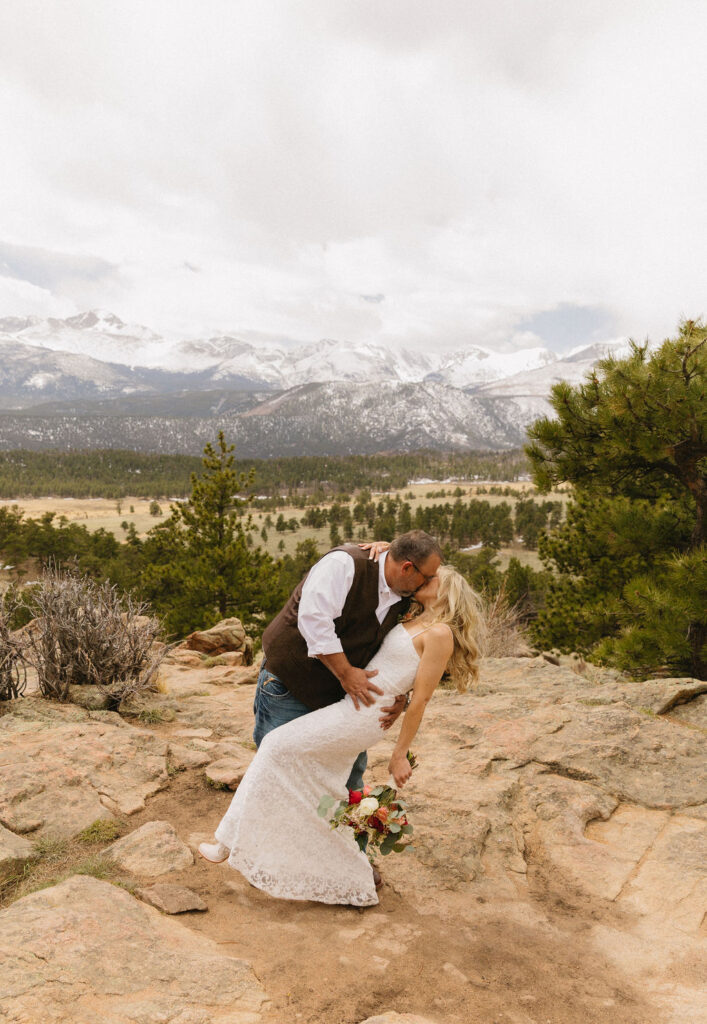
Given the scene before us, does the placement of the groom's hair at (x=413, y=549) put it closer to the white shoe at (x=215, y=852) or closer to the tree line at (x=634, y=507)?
the white shoe at (x=215, y=852)

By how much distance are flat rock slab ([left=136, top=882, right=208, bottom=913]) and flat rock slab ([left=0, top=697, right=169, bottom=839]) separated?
38.2 inches

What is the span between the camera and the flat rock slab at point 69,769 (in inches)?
161

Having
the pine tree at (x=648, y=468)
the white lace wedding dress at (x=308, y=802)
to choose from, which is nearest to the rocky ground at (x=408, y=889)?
the white lace wedding dress at (x=308, y=802)

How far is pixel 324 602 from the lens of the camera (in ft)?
10.5

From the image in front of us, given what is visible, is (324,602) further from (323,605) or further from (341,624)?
(341,624)

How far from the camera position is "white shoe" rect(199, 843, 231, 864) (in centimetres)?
372

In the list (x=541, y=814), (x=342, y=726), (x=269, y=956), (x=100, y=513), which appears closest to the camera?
(x=269, y=956)

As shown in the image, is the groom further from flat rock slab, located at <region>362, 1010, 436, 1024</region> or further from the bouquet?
flat rock slab, located at <region>362, 1010, 436, 1024</region>

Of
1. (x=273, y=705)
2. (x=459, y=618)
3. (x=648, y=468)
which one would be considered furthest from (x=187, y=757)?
(x=648, y=468)

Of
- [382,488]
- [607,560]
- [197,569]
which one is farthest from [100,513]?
[607,560]

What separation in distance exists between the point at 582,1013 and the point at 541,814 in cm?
197

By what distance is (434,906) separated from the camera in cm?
363

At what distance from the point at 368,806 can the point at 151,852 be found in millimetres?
1509

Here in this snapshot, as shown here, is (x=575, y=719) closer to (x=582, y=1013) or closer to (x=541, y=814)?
(x=541, y=814)
